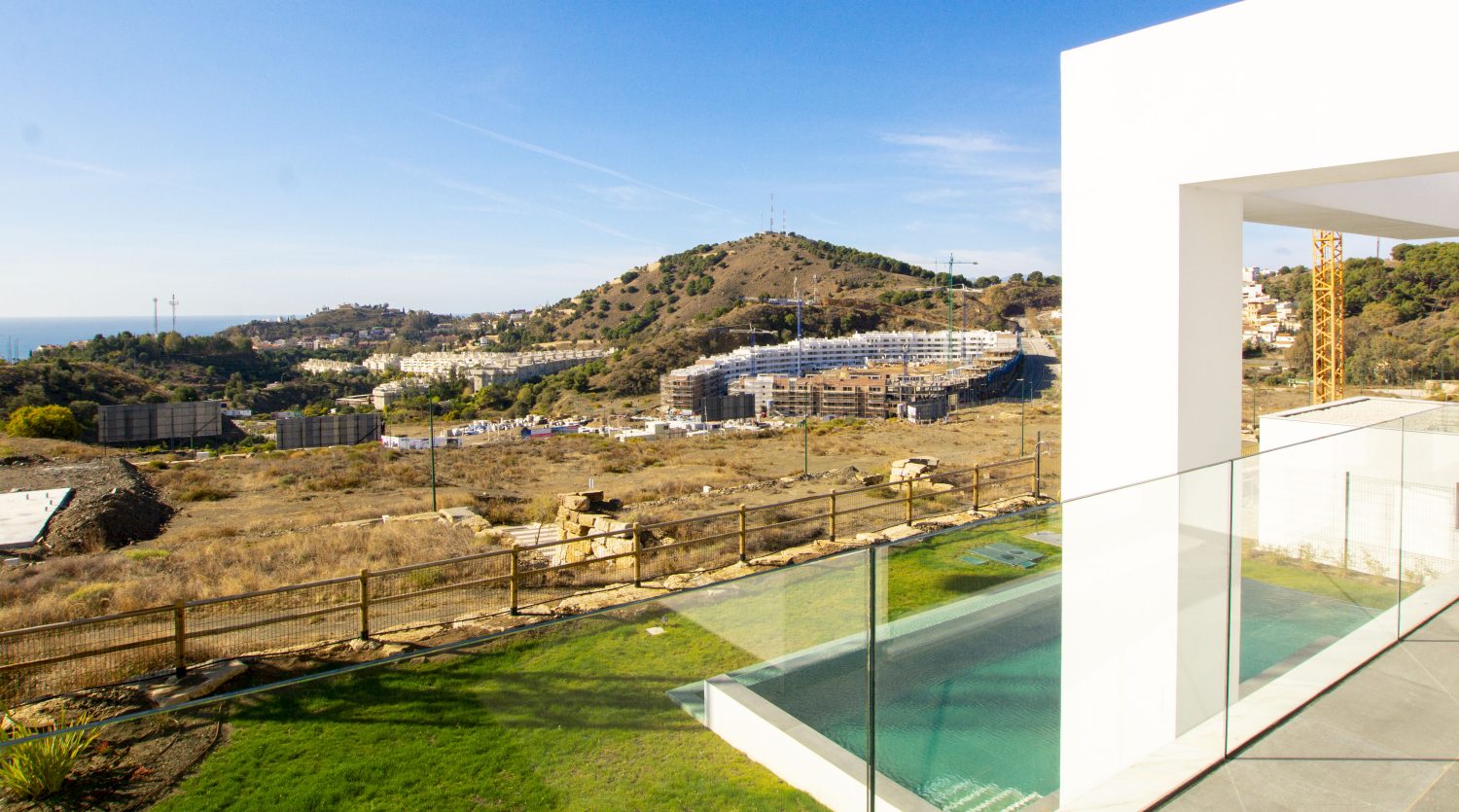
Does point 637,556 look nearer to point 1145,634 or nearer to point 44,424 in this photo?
point 1145,634

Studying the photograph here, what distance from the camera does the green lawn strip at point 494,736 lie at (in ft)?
5.36

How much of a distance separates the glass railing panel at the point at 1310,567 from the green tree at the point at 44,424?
115ft

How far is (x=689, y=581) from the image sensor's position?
355 inches

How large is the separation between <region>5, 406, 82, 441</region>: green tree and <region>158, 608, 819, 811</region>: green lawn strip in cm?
3411

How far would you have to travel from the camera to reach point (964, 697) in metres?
2.50

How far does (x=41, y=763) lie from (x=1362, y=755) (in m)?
3.56

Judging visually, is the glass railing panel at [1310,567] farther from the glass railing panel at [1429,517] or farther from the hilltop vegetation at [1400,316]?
the hilltop vegetation at [1400,316]

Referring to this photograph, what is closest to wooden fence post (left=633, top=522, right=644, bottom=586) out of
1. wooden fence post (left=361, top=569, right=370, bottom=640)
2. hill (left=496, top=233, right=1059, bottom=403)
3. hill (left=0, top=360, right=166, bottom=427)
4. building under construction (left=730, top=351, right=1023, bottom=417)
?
wooden fence post (left=361, top=569, right=370, bottom=640)

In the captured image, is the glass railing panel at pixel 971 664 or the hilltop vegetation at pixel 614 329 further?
the hilltop vegetation at pixel 614 329

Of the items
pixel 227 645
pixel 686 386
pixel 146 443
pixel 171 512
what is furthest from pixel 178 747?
pixel 686 386

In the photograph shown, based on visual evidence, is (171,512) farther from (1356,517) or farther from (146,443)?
(146,443)

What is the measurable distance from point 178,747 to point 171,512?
16572mm

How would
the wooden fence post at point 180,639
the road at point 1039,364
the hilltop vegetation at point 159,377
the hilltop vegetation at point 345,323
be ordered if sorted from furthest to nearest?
the hilltop vegetation at point 345,323, the road at point 1039,364, the hilltop vegetation at point 159,377, the wooden fence post at point 180,639

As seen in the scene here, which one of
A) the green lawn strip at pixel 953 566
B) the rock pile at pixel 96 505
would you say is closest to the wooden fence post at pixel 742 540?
the green lawn strip at pixel 953 566
